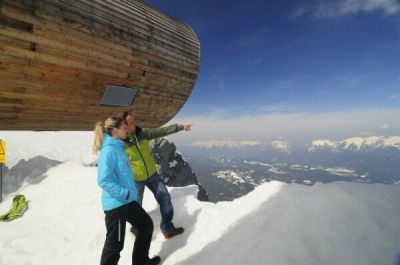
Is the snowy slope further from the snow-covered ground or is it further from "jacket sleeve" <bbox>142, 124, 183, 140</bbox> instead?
"jacket sleeve" <bbox>142, 124, 183, 140</bbox>

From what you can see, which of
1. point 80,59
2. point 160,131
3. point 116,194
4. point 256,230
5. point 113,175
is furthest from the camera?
point 160,131

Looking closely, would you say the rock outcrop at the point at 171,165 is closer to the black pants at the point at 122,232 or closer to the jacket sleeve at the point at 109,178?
the black pants at the point at 122,232

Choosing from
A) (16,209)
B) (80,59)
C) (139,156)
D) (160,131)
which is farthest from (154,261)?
(16,209)

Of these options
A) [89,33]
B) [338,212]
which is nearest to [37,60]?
[89,33]

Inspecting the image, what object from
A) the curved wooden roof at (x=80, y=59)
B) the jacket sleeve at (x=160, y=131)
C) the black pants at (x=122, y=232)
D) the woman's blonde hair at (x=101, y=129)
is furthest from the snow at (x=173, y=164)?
the woman's blonde hair at (x=101, y=129)

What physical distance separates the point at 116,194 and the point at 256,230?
245 cm

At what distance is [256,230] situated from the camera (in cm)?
492

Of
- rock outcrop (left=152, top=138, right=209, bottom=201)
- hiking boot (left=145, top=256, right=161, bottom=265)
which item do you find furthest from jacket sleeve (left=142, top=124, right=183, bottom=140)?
rock outcrop (left=152, top=138, right=209, bottom=201)

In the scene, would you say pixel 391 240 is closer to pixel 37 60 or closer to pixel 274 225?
pixel 274 225

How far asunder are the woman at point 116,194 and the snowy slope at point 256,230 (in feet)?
3.20

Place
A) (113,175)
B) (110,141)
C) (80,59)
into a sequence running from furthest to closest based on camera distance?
(80,59)
(110,141)
(113,175)

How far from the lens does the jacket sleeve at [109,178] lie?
4270mm

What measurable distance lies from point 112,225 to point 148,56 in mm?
4229

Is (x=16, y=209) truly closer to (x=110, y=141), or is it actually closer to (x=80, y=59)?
(x=80, y=59)
